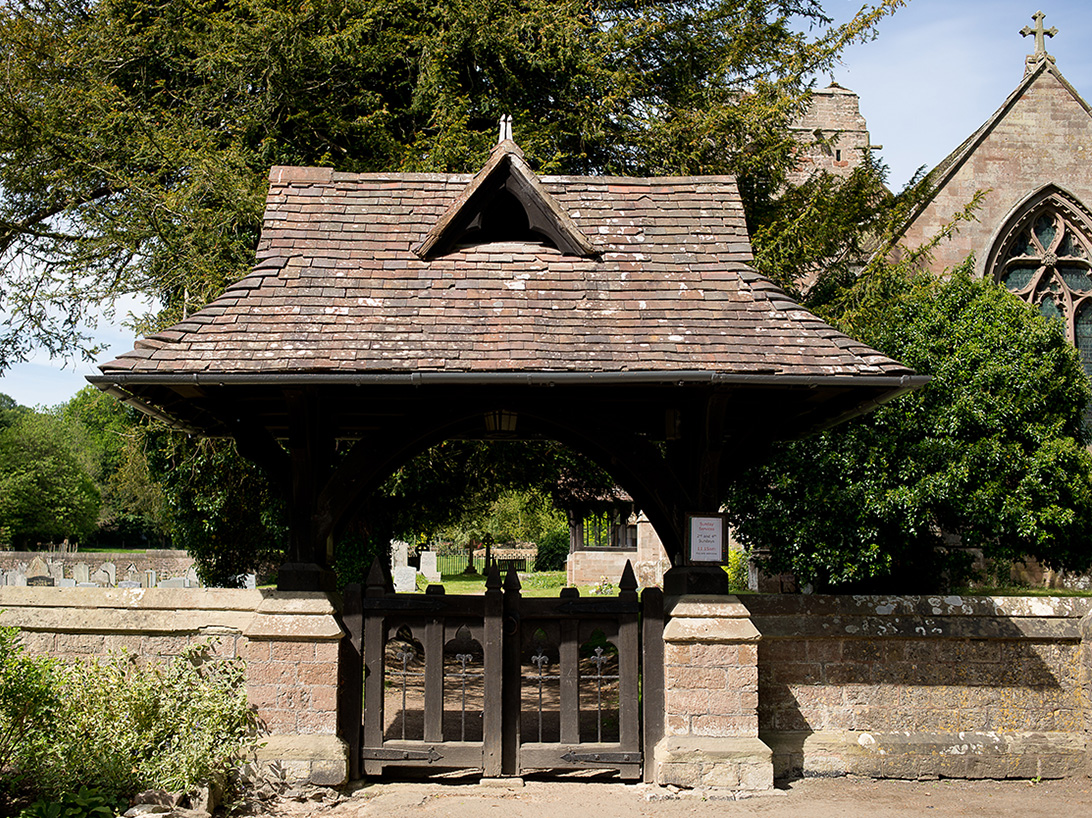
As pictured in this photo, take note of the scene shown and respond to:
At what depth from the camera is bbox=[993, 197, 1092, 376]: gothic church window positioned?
1730 cm

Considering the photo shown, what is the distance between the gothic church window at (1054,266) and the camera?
17.3m

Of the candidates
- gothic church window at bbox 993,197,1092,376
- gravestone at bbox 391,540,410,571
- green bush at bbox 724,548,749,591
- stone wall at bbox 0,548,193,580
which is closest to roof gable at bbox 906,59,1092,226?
gothic church window at bbox 993,197,1092,376

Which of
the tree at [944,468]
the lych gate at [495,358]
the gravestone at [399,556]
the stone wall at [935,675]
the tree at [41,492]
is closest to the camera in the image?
the lych gate at [495,358]

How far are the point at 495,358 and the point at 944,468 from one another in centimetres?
621

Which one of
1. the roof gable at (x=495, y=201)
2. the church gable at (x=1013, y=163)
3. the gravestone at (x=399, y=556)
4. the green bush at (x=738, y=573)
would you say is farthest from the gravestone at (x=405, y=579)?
the roof gable at (x=495, y=201)

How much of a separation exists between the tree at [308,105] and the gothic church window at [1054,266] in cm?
712

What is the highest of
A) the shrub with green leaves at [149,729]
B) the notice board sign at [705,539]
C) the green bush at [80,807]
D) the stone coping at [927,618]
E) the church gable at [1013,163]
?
the church gable at [1013,163]

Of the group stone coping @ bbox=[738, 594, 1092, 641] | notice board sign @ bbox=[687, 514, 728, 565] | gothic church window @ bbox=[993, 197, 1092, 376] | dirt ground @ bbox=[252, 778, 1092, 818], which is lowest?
dirt ground @ bbox=[252, 778, 1092, 818]

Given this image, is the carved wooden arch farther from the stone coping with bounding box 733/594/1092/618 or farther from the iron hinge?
the iron hinge

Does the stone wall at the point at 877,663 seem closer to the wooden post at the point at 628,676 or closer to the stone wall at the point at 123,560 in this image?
the wooden post at the point at 628,676

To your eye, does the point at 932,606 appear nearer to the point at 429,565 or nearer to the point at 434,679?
the point at 434,679

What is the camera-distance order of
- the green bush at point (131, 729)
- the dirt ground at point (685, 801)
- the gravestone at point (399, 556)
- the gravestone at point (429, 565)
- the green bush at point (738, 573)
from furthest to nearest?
1. the gravestone at point (429, 565)
2. the gravestone at point (399, 556)
3. the green bush at point (738, 573)
4. the dirt ground at point (685, 801)
5. the green bush at point (131, 729)

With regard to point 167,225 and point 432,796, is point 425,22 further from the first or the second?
point 432,796

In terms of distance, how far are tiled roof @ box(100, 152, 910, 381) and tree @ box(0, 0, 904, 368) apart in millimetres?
4270
